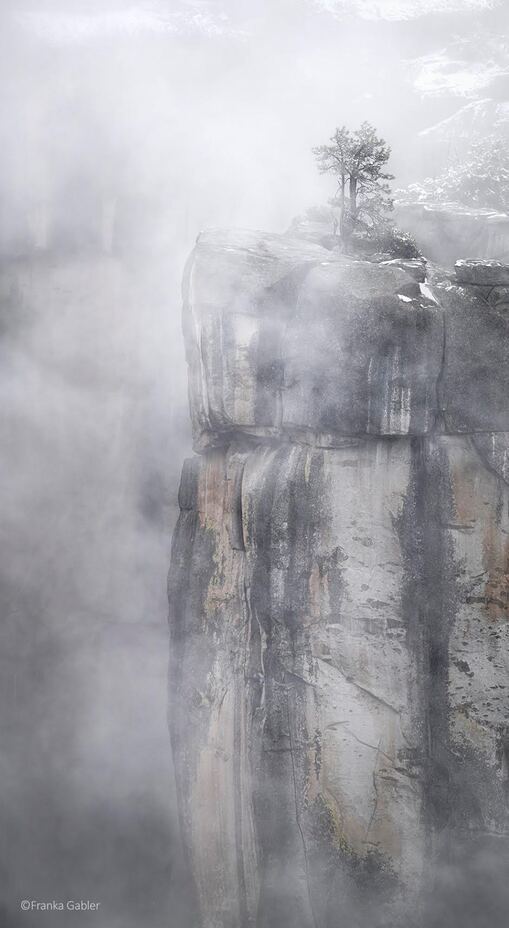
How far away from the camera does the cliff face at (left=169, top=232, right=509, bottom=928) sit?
8.27 m

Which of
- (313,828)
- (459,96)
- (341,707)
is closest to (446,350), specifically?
(341,707)

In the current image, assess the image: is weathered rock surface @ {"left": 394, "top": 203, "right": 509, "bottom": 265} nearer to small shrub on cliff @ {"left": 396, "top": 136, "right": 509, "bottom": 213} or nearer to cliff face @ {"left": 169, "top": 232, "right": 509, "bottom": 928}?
small shrub on cliff @ {"left": 396, "top": 136, "right": 509, "bottom": 213}

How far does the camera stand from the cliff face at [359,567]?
27.1ft

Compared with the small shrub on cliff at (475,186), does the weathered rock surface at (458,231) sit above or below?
below

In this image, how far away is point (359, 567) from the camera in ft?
28.1

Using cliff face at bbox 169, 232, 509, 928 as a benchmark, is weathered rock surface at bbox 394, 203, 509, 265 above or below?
above

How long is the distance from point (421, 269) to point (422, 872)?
304 inches

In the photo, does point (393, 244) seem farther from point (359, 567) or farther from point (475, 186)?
point (475, 186)

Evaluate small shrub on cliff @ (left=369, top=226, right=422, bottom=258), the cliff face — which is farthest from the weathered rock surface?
the cliff face

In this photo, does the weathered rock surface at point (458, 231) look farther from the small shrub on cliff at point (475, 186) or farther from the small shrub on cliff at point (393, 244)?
the small shrub on cliff at point (393, 244)

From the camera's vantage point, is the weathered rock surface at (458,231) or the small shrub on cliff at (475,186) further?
the small shrub on cliff at (475,186)

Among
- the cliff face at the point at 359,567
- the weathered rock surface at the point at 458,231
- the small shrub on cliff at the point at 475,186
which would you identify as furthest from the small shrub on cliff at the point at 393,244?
the small shrub on cliff at the point at 475,186

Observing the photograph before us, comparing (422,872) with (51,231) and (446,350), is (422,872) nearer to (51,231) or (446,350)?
(446,350)

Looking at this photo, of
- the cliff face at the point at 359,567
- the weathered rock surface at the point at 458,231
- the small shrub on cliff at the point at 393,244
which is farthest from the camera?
the weathered rock surface at the point at 458,231
